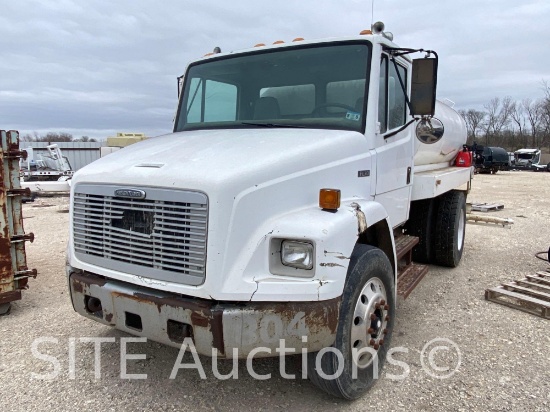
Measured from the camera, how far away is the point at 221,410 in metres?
2.88

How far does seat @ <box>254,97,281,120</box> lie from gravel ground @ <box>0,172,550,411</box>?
2048 millimetres

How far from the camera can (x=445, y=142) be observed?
20.1 feet

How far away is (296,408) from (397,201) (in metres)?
2.24

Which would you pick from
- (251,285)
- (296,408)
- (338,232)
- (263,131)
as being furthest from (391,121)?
(296,408)

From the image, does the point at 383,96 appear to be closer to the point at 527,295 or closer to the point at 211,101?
the point at 211,101

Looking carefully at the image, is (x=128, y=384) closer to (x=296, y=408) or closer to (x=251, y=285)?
(x=296, y=408)

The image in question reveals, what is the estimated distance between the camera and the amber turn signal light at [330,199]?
273cm

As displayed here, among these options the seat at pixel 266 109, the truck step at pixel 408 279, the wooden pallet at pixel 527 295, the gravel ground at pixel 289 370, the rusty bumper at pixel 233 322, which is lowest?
the gravel ground at pixel 289 370

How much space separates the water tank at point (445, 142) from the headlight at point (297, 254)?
2.96 metres

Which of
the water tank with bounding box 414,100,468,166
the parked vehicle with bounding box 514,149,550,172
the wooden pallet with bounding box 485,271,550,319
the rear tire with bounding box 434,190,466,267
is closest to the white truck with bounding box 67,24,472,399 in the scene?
the water tank with bounding box 414,100,468,166

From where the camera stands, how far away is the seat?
372 cm

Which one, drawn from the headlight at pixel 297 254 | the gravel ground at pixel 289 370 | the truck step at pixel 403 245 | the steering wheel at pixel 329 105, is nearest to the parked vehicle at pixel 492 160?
the truck step at pixel 403 245

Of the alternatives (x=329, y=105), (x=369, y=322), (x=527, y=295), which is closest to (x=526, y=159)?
(x=527, y=295)

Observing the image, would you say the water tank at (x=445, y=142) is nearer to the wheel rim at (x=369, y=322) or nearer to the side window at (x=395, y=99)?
the side window at (x=395, y=99)
